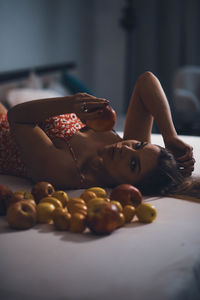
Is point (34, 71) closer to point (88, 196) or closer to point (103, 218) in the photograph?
point (88, 196)

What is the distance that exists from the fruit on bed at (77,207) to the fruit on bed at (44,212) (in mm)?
54

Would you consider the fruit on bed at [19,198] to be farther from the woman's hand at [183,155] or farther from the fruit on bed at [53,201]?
the woman's hand at [183,155]

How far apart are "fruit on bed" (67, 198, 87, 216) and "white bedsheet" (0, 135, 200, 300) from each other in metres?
0.08

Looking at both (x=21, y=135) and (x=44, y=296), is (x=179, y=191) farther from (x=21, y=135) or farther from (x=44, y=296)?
(x=44, y=296)

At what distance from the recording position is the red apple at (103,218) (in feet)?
3.72

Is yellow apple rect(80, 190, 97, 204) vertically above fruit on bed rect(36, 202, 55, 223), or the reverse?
fruit on bed rect(36, 202, 55, 223)

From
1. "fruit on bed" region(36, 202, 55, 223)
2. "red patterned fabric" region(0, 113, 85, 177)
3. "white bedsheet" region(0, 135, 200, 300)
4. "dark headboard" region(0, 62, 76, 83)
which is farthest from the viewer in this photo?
"dark headboard" region(0, 62, 76, 83)

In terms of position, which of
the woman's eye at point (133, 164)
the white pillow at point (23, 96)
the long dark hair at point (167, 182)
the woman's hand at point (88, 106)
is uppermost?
the woman's hand at point (88, 106)

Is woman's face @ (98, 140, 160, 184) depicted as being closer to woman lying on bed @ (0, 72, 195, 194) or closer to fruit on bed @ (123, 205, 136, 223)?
woman lying on bed @ (0, 72, 195, 194)

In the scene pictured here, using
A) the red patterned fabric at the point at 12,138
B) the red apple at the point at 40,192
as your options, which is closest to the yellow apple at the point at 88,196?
the red apple at the point at 40,192

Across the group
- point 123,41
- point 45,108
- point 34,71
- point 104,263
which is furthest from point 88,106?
point 123,41

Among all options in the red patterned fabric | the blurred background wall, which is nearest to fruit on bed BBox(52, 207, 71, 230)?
the red patterned fabric

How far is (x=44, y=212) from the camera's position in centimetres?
123

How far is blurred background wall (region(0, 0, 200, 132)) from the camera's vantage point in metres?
4.63
